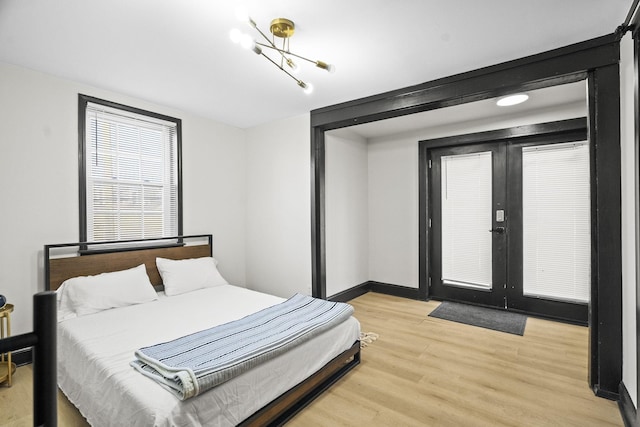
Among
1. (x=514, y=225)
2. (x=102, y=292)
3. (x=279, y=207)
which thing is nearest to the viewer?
(x=102, y=292)

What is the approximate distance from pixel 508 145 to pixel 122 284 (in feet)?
15.4

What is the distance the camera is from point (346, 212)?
184 inches

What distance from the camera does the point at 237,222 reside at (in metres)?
4.59

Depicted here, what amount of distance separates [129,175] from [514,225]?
4.63m

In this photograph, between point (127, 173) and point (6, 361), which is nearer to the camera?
point (6, 361)

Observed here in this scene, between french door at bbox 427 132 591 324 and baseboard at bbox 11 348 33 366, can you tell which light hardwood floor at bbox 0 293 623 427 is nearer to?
baseboard at bbox 11 348 33 366

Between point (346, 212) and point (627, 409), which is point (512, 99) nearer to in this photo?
point (346, 212)

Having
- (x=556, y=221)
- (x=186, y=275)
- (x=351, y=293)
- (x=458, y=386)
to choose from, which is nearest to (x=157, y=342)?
(x=186, y=275)

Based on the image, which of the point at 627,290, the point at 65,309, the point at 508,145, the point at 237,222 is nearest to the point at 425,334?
the point at 627,290

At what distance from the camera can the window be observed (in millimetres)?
3135

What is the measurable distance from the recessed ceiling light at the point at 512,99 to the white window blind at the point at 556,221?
0.77 meters

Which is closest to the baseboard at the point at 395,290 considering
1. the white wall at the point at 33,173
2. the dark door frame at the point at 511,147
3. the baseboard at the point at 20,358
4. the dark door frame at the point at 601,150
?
the dark door frame at the point at 511,147

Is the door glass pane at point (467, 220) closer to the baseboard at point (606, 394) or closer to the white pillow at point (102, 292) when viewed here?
the baseboard at point (606, 394)

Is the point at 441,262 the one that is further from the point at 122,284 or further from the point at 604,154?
the point at 122,284
